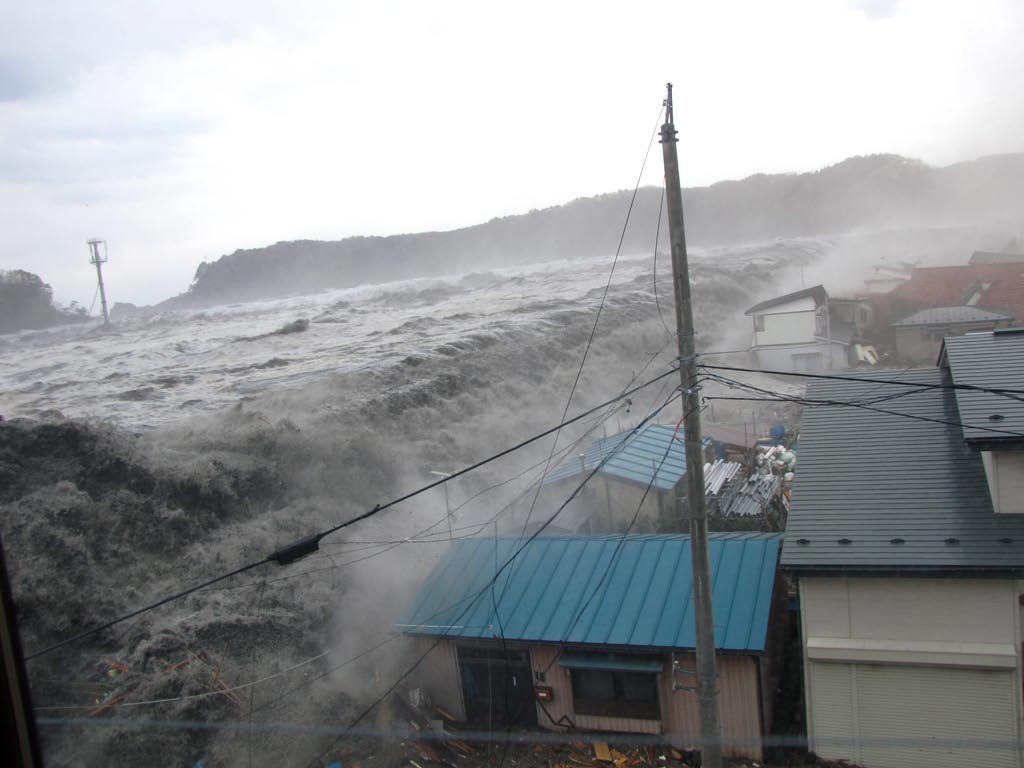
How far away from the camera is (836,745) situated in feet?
20.9

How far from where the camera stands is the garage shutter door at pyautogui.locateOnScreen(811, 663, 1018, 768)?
19.7ft

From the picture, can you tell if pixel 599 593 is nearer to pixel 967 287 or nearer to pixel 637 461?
pixel 637 461

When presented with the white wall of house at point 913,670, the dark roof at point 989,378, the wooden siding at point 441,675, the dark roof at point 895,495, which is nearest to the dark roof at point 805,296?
the dark roof at point 895,495

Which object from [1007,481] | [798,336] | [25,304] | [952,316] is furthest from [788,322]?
[25,304]

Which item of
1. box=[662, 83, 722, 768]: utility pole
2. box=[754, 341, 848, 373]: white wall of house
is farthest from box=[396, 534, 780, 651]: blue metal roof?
box=[754, 341, 848, 373]: white wall of house

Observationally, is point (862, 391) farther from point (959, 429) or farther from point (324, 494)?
point (324, 494)

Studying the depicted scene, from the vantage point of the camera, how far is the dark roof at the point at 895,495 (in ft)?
19.7

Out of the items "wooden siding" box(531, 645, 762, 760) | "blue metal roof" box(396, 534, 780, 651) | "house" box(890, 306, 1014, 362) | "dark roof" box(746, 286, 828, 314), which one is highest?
"dark roof" box(746, 286, 828, 314)

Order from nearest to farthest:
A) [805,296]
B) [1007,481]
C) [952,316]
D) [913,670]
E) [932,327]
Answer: [1007,481]
[913,670]
[952,316]
[932,327]
[805,296]

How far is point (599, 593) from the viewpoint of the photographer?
7.59 m

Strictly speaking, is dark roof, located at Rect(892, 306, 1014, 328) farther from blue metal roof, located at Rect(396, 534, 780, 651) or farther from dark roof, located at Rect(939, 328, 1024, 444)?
blue metal roof, located at Rect(396, 534, 780, 651)

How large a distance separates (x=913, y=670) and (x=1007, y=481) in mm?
1692

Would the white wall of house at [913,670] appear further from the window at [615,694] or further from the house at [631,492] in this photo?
the house at [631,492]

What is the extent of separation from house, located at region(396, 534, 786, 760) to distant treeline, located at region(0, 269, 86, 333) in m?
24.9
